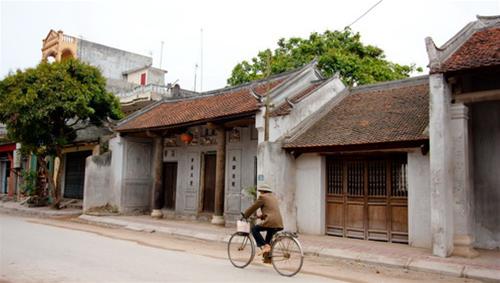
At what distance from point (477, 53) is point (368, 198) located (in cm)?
448

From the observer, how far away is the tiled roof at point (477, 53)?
8.45 m

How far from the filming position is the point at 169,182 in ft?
59.0

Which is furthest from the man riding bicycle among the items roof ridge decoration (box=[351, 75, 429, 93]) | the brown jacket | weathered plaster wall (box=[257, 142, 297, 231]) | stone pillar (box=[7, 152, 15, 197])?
stone pillar (box=[7, 152, 15, 197])

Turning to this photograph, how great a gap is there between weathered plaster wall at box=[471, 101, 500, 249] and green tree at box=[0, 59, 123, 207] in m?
14.3

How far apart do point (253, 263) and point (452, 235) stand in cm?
434

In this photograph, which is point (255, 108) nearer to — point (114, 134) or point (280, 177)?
point (280, 177)

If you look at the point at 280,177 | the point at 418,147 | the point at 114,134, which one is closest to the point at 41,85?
the point at 114,134

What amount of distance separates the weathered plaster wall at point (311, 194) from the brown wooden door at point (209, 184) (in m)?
4.41

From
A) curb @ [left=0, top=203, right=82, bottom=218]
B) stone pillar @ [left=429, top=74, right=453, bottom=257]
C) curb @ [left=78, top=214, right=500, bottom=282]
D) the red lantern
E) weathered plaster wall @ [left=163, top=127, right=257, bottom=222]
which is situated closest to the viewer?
curb @ [left=78, top=214, right=500, bottom=282]

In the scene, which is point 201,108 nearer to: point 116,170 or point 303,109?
point 303,109

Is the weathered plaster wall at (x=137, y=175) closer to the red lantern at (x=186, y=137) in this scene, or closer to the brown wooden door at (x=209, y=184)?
the red lantern at (x=186, y=137)

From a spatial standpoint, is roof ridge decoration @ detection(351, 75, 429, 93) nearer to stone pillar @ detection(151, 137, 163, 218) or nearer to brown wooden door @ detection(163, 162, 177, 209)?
stone pillar @ detection(151, 137, 163, 218)

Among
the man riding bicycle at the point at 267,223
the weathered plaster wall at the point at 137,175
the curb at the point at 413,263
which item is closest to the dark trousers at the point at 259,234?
the man riding bicycle at the point at 267,223

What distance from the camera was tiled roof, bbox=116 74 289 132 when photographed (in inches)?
537
